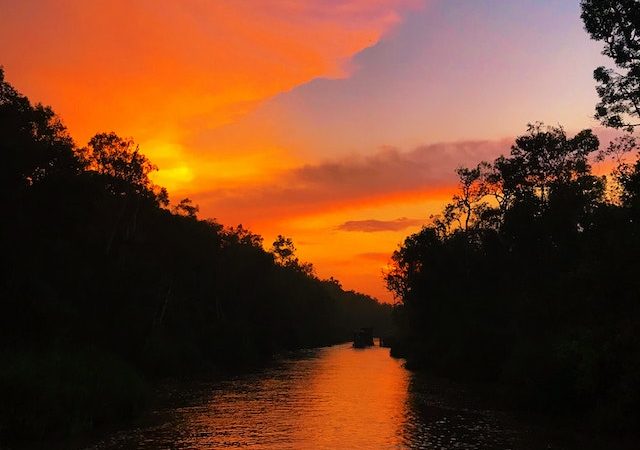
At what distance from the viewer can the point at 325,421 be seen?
39.5 m

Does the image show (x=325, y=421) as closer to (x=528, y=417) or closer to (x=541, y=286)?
(x=528, y=417)

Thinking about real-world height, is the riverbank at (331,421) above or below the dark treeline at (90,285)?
below

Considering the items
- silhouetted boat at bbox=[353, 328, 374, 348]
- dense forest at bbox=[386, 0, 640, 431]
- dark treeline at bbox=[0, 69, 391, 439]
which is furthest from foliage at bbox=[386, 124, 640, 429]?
silhouetted boat at bbox=[353, 328, 374, 348]

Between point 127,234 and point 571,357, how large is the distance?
51125mm

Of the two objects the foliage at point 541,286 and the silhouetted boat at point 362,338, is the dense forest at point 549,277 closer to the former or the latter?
the foliage at point 541,286

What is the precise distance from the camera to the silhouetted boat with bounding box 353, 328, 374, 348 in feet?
579

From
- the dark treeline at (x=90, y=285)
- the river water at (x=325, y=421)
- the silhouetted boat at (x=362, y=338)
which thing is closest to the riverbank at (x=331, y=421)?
the river water at (x=325, y=421)

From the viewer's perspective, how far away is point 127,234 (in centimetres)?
6875

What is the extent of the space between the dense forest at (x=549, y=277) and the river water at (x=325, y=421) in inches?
207

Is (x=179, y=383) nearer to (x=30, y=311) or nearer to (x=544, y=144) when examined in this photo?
(x=30, y=311)

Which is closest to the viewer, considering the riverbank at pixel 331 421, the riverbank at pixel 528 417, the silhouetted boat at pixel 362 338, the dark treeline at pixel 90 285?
the riverbank at pixel 528 417

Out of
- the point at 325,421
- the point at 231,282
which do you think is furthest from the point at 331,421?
the point at 231,282

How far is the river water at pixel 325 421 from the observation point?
1252 inches

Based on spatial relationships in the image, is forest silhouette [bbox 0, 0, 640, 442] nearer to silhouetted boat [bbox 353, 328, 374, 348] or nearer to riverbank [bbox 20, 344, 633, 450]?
riverbank [bbox 20, 344, 633, 450]
